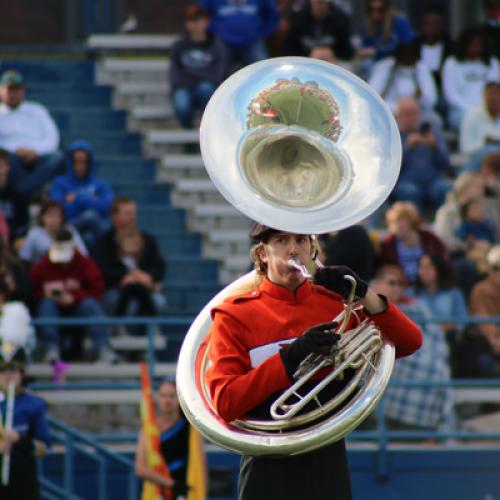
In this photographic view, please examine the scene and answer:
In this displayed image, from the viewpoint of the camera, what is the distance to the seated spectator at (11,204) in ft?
37.6

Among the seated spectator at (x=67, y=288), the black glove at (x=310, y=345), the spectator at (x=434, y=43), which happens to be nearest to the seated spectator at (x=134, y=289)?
the seated spectator at (x=67, y=288)

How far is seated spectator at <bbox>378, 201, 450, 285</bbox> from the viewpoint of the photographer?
10617mm

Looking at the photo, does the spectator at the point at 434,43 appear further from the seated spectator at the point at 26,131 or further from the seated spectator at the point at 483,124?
the seated spectator at the point at 26,131

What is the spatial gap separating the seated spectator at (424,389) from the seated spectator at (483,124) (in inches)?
112

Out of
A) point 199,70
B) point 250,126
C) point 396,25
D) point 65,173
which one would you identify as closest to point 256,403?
point 250,126

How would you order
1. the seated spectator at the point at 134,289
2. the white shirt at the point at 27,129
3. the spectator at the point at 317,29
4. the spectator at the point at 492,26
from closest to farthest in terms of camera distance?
the seated spectator at the point at 134,289, the white shirt at the point at 27,129, the spectator at the point at 317,29, the spectator at the point at 492,26

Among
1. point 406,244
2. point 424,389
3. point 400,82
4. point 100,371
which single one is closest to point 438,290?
point 406,244

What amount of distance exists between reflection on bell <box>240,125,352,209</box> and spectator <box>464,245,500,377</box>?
493cm

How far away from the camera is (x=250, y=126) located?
5746mm

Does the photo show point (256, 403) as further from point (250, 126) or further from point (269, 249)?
point (250, 126)

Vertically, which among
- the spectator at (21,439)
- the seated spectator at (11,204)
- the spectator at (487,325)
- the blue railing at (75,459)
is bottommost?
the blue railing at (75,459)

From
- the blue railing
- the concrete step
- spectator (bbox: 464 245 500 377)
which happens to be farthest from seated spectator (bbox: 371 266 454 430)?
the blue railing

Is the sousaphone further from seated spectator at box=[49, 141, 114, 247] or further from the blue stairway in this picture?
the blue stairway

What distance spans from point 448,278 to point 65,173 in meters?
3.15
